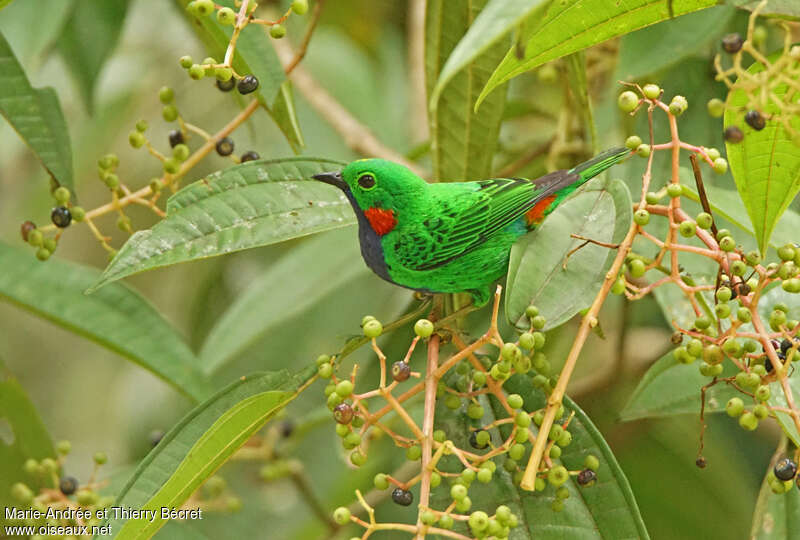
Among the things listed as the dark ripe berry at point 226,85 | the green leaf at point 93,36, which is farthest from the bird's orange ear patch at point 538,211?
the green leaf at point 93,36

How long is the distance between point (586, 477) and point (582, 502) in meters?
0.07

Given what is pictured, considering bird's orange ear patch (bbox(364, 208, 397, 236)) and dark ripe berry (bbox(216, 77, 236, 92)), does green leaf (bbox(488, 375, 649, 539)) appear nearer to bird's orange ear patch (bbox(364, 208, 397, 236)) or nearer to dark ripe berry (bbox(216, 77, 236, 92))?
bird's orange ear patch (bbox(364, 208, 397, 236))

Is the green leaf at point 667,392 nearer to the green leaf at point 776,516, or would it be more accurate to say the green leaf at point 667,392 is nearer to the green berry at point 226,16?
the green leaf at point 776,516

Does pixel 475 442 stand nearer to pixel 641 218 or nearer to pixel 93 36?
pixel 641 218

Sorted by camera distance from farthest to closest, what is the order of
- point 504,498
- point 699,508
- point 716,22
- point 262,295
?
point 699,508, point 262,295, point 716,22, point 504,498

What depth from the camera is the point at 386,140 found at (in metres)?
3.89

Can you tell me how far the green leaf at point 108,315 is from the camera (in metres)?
2.16

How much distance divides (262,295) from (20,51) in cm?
103

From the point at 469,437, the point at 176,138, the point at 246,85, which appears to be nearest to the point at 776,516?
the point at 469,437

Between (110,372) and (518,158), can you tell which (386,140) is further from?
(110,372)

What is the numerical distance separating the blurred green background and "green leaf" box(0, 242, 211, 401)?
52cm

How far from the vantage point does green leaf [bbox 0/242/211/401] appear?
2162 millimetres

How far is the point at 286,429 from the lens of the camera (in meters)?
2.84

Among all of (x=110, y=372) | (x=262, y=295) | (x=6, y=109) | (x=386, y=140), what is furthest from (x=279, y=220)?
(x=110, y=372)
